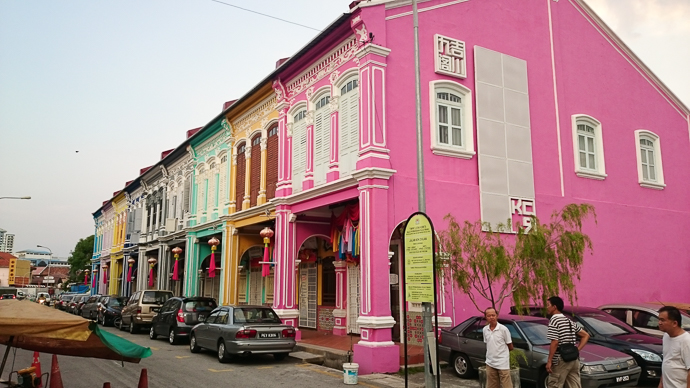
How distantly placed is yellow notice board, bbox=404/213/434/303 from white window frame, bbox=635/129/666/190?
→ 1315 centimetres

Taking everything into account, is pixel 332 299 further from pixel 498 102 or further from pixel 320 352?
pixel 498 102

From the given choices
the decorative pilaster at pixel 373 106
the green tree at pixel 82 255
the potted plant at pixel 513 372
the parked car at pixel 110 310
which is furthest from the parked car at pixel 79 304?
the green tree at pixel 82 255

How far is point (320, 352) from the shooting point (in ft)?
48.6

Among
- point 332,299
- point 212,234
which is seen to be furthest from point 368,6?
point 212,234

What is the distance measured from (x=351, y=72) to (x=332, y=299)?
8.49m

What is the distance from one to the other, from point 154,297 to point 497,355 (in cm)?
1819

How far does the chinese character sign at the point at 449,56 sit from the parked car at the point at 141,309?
14.7 metres

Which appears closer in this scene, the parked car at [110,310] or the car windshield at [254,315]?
the car windshield at [254,315]

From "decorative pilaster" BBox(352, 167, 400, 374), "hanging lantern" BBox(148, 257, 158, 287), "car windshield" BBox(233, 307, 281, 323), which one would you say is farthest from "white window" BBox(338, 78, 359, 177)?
"hanging lantern" BBox(148, 257, 158, 287)

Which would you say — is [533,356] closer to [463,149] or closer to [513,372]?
[513,372]

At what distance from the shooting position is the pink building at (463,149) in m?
14.2

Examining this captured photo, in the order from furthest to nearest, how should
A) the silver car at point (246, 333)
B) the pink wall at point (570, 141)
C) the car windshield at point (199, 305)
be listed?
the car windshield at point (199, 305)
the pink wall at point (570, 141)
the silver car at point (246, 333)

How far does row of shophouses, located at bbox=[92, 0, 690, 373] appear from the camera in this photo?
46.9 feet

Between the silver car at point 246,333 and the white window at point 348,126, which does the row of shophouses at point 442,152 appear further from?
the silver car at point 246,333
